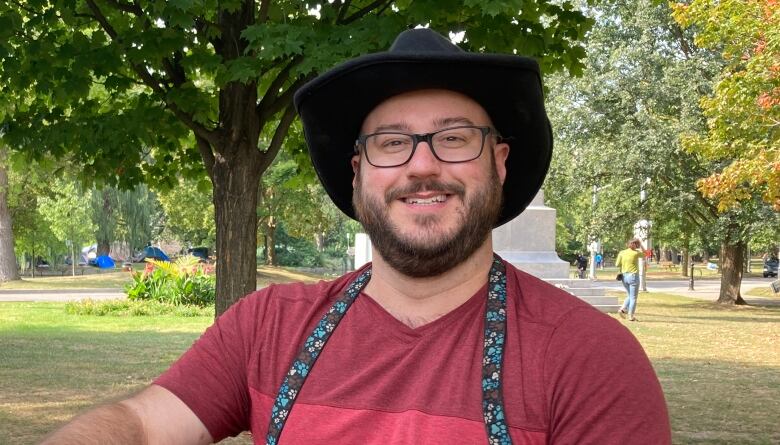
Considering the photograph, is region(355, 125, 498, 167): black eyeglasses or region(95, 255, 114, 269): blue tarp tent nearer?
region(355, 125, 498, 167): black eyeglasses

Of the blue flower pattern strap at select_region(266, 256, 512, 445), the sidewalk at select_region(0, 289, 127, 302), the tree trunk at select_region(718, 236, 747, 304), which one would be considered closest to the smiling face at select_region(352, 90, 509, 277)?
the blue flower pattern strap at select_region(266, 256, 512, 445)

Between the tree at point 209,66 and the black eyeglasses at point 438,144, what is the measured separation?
4.00m

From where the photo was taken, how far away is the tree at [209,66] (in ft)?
21.4

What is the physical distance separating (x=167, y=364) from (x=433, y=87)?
10.4m

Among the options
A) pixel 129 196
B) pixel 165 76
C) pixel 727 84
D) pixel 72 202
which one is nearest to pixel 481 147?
pixel 165 76

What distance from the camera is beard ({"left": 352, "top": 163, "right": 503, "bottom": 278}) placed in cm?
210

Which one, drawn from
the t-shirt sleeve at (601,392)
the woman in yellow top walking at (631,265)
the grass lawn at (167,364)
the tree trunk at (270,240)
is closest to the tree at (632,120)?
the grass lawn at (167,364)

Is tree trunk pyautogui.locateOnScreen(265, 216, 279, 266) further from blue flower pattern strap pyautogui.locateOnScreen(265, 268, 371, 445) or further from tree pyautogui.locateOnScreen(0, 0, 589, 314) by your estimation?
blue flower pattern strap pyautogui.locateOnScreen(265, 268, 371, 445)

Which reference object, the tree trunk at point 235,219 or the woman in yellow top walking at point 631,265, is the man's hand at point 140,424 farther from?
the woman in yellow top walking at point 631,265

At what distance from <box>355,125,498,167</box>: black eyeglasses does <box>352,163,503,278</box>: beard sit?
2.7 inches

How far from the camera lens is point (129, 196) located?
49.2m

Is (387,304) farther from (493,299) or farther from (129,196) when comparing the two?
(129,196)

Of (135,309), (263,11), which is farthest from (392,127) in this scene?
(135,309)

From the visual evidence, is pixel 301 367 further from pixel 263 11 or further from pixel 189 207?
pixel 189 207
